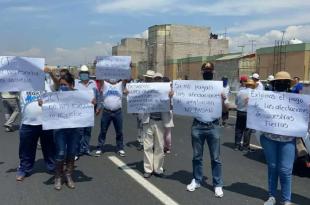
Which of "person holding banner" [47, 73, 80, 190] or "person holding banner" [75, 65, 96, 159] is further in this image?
"person holding banner" [75, 65, 96, 159]

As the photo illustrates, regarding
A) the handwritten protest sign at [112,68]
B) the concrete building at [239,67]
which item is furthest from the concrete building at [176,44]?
the handwritten protest sign at [112,68]

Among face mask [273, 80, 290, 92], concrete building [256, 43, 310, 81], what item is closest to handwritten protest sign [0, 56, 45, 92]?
face mask [273, 80, 290, 92]

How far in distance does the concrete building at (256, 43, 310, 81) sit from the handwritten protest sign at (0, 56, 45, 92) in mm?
32765

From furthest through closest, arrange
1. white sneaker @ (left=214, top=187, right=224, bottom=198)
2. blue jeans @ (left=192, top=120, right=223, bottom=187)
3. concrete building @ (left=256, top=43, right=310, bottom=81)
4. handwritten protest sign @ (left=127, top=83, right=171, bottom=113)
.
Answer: concrete building @ (left=256, top=43, right=310, bottom=81)
handwritten protest sign @ (left=127, top=83, right=171, bottom=113)
blue jeans @ (left=192, top=120, right=223, bottom=187)
white sneaker @ (left=214, top=187, right=224, bottom=198)

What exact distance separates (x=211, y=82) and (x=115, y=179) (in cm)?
230

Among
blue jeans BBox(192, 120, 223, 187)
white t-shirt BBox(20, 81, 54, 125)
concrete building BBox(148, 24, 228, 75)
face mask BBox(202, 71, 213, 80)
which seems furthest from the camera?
concrete building BBox(148, 24, 228, 75)

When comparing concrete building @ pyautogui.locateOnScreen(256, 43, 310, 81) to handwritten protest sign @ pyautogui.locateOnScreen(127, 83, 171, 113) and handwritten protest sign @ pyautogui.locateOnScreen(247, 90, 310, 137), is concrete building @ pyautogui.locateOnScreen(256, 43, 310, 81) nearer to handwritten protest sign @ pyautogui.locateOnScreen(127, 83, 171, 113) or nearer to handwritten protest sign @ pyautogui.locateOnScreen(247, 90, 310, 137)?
handwritten protest sign @ pyautogui.locateOnScreen(127, 83, 171, 113)

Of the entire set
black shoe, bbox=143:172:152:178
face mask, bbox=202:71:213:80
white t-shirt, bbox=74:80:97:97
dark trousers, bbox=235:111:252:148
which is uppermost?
face mask, bbox=202:71:213:80

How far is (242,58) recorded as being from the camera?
153 ft

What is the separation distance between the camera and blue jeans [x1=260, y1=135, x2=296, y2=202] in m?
6.11

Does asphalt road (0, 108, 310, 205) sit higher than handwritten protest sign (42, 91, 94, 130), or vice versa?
handwritten protest sign (42, 91, 94, 130)

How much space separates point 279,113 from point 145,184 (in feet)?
7.88

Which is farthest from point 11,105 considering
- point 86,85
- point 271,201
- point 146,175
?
point 271,201

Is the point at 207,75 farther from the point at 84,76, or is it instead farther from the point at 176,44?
the point at 176,44
